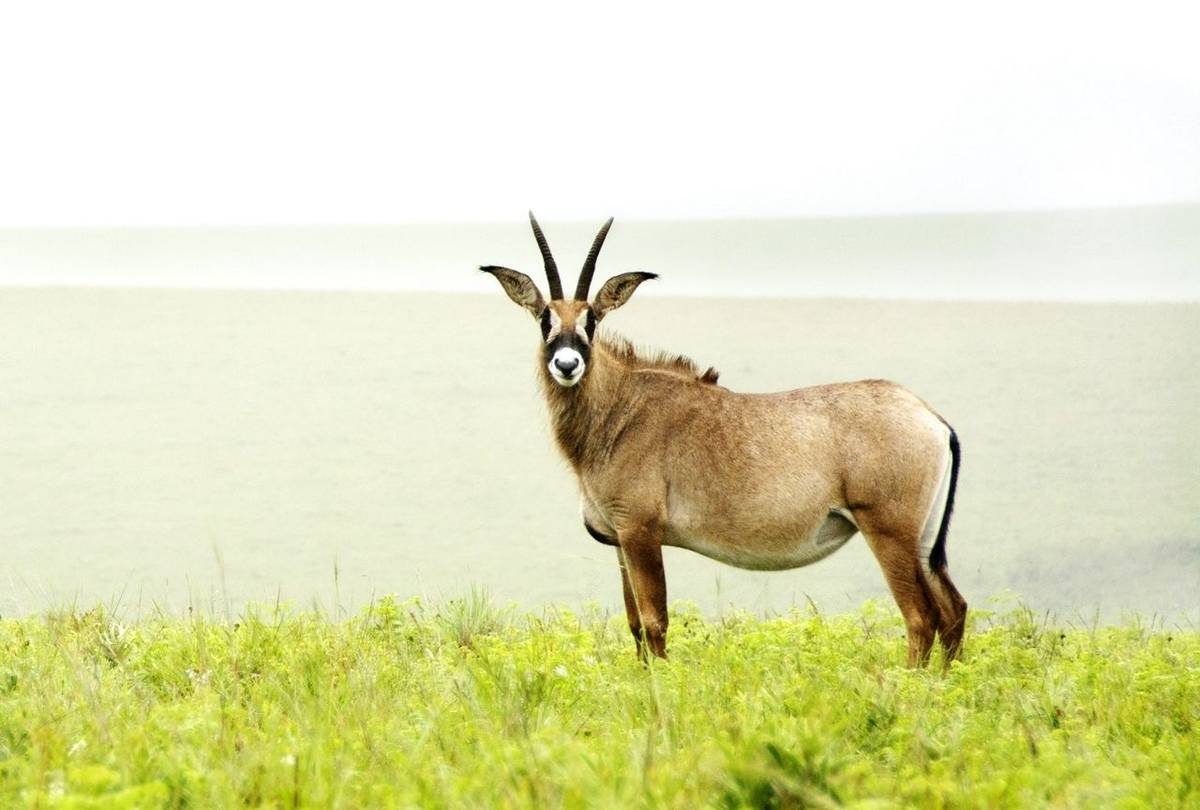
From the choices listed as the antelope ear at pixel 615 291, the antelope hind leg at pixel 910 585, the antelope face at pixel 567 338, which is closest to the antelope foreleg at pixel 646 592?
the antelope face at pixel 567 338

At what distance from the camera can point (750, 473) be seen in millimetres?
7664

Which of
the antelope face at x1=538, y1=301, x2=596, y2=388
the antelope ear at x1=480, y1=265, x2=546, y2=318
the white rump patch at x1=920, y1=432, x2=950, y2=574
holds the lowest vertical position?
the white rump patch at x1=920, y1=432, x2=950, y2=574

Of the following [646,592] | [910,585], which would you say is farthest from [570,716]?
[910,585]

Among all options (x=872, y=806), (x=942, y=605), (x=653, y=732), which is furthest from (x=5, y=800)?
(x=942, y=605)

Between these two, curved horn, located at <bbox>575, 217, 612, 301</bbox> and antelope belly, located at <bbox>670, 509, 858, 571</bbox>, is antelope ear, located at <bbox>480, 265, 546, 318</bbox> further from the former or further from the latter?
antelope belly, located at <bbox>670, 509, 858, 571</bbox>

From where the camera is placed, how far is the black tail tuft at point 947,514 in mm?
7781

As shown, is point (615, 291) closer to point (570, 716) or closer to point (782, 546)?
point (782, 546)

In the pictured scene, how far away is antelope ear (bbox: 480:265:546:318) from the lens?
25.3 ft

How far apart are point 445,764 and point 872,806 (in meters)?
1.54

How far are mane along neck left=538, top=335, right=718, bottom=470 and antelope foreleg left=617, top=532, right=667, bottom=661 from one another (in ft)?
1.87

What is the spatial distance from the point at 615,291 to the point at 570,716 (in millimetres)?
3135

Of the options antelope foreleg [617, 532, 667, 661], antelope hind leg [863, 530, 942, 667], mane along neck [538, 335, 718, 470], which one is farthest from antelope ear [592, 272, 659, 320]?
antelope hind leg [863, 530, 942, 667]

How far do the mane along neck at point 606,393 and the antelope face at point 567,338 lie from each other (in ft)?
0.72

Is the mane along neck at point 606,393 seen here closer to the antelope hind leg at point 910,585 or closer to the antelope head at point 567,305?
the antelope head at point 567,305
